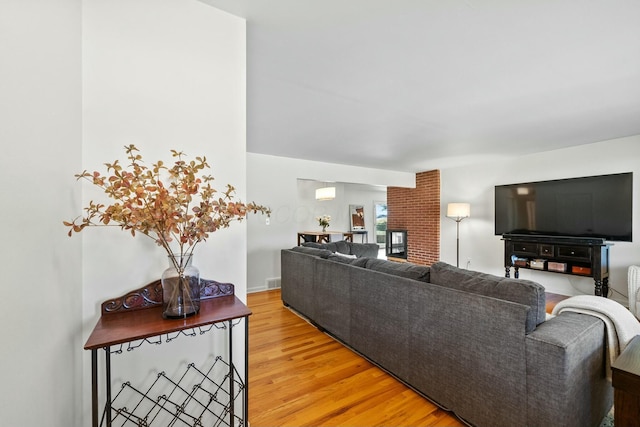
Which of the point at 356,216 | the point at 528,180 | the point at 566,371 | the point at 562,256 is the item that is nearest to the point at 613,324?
the point at 566,371

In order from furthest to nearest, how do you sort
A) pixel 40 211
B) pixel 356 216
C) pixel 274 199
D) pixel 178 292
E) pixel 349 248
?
pixel 356 216, pixel 274 199, pixel 349 248, pixel 178 292, pixel 40 211

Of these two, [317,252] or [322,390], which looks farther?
[317,252]

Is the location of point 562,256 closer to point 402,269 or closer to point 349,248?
point 349,248

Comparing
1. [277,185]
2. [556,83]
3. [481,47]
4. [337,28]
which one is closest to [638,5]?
[481,47]

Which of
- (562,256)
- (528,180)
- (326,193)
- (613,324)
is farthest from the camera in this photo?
(326,193)

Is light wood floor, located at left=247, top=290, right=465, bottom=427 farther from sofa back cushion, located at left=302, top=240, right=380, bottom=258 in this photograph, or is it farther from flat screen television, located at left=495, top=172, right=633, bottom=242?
flat screen television, located at left=495, top=172, right=633, bottom=242

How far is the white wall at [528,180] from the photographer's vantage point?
11.6 feet

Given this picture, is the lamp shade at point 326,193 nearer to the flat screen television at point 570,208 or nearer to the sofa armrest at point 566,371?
the flat screen television at point 570,208

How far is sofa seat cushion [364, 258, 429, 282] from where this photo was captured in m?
1.88

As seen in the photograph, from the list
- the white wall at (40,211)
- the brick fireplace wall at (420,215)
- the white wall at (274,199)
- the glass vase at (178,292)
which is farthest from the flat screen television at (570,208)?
the white wall at (40,211)

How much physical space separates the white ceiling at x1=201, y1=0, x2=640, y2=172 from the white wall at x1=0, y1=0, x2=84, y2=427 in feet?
2.58

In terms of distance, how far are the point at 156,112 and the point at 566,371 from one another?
212cm

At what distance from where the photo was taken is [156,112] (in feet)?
4.06

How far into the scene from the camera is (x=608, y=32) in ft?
4.87
